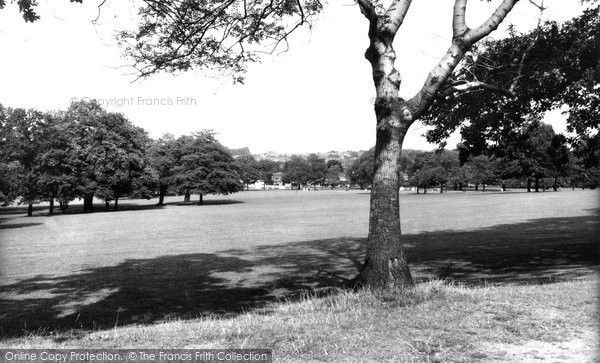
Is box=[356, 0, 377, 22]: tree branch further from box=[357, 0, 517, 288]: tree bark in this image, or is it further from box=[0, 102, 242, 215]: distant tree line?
box=[0, 102, 242, 215]: distant tree line

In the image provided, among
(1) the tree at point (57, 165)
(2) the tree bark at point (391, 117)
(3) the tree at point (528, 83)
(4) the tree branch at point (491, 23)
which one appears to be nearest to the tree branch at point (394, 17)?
(2) the tree bark at point (391, 117)

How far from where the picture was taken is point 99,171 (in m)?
55.1

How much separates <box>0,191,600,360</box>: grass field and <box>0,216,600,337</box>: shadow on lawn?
57 millimetres

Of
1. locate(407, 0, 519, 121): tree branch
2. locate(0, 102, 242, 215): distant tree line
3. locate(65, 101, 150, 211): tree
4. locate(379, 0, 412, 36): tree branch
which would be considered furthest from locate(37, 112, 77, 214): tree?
locate(407, 0, 519, 121): tree branch

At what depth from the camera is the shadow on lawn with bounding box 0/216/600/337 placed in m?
10.5

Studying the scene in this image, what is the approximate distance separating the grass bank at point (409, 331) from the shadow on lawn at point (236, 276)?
306 centimetres

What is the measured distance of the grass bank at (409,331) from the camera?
5105 millimetres

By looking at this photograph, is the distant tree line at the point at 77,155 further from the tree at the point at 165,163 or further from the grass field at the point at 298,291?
the grass field at the point at 298,291

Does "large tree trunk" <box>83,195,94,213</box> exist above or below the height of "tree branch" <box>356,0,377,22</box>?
below

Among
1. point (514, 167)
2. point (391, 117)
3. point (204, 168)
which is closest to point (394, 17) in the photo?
point (391, 117)

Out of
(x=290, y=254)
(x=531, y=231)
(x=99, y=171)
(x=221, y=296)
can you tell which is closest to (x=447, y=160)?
(x=99, y=171)

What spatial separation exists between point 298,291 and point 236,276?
11.1 feet

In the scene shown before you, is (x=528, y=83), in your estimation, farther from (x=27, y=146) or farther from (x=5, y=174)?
(x=27, y=146)

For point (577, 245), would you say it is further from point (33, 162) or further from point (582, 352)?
point (33, 162)
